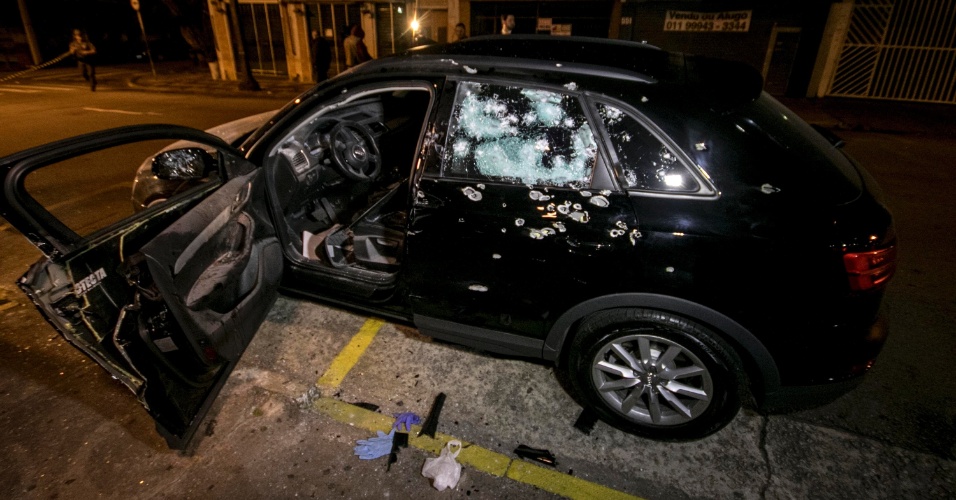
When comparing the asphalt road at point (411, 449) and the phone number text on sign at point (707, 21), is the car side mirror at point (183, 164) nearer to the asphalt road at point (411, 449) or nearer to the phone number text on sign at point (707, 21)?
the asphalt road at point (411, 449)

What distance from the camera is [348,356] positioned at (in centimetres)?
304

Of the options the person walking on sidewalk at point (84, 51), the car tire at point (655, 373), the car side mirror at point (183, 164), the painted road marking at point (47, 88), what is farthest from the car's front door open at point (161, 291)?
the painted road marking at point (47, 88)

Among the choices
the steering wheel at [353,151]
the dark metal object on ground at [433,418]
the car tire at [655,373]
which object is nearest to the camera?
the car tire at [655,373]

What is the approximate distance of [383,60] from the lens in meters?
2.74

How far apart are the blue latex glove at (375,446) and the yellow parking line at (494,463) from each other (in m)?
0.07

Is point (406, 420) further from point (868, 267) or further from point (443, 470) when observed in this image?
Result: point (868, 267)

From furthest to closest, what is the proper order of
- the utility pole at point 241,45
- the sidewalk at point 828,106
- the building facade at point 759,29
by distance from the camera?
the utility pole at point 241,45 → the building facade at point 759,29 → the sidewalk at point 828,106

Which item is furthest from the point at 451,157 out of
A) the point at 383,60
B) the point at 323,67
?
the point at 323,67

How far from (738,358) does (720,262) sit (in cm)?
49

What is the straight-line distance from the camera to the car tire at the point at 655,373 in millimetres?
2166

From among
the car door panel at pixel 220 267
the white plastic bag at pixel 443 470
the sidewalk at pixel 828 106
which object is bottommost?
the white plastic bag at pixel 443 470

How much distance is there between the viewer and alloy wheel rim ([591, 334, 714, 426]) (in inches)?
88.7

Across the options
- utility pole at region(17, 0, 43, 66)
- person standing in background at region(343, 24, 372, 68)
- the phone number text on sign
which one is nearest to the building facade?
the phone number text on sign

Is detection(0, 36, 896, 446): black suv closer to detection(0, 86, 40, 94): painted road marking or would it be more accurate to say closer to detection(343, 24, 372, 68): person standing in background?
detection(343, 24, 372, 68): person standing in background
